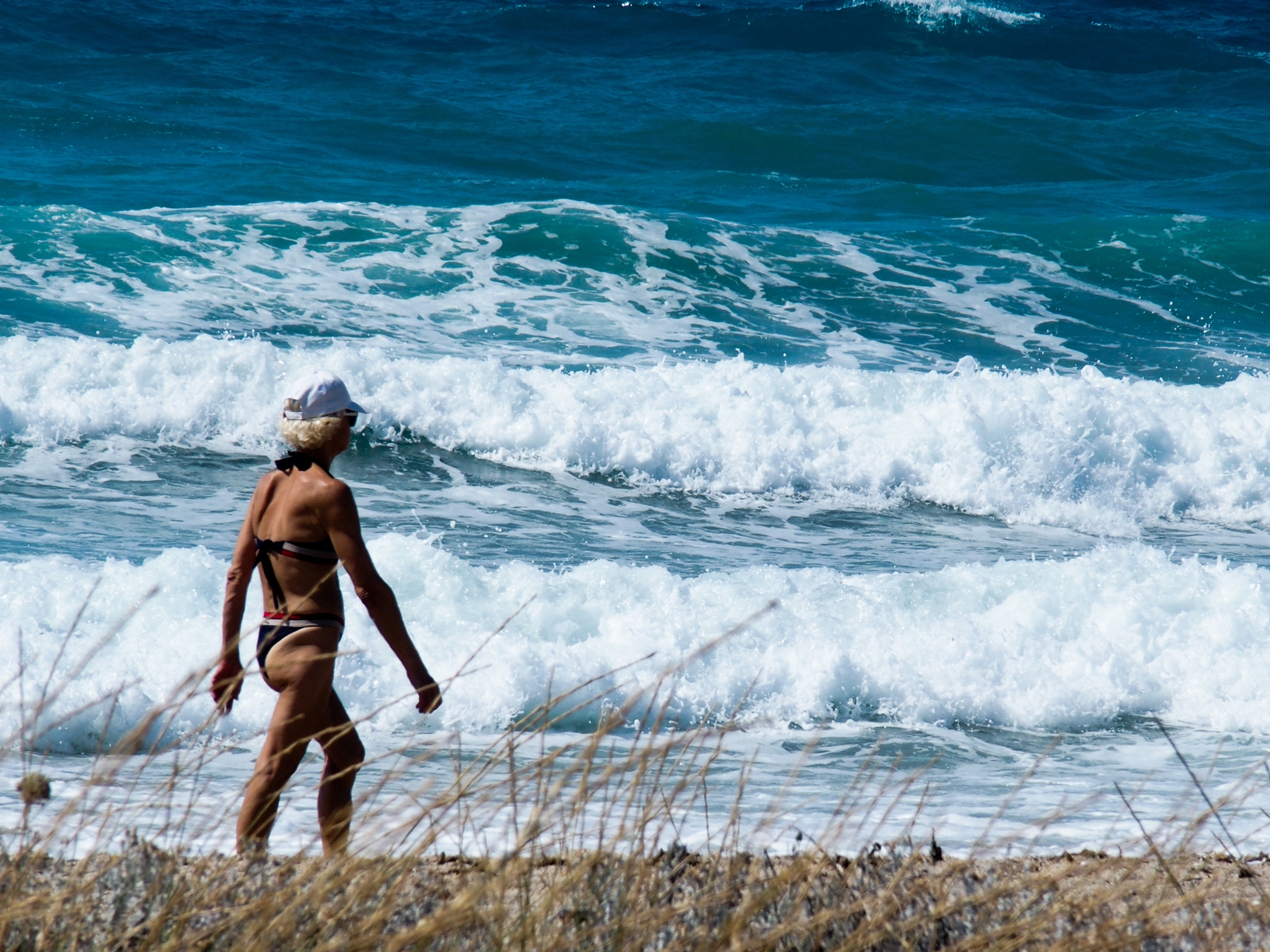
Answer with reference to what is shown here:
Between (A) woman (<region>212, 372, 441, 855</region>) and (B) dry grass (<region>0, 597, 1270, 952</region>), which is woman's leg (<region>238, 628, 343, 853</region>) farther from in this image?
(B) dry grass (<region>0, 597, 1270, 952</region>)

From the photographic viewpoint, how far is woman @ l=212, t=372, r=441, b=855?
348cm

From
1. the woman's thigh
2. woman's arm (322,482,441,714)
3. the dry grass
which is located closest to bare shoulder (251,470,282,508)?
woman's arm (322,482,441,714)

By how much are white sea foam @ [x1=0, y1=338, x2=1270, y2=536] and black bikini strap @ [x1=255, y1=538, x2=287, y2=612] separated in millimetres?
8105

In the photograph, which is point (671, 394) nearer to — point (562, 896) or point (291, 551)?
point (291, 551)

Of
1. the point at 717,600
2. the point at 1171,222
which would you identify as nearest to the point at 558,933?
the point at 717,600

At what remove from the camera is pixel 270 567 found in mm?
3629

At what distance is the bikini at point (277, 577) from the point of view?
11.7 feet

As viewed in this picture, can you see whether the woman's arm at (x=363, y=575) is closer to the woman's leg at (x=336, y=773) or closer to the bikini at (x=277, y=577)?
the bikini at (x=277, y=577)

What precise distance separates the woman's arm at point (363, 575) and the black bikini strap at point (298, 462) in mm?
161

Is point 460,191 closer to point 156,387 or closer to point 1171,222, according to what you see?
point 156,387

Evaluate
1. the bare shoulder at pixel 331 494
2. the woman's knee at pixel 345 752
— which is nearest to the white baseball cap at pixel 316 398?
the bare shoulder at pixel 331 494

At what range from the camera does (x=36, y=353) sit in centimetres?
1199

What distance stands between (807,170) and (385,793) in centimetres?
2205

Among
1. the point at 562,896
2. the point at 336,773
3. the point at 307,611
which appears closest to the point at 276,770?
the point at 336,773
